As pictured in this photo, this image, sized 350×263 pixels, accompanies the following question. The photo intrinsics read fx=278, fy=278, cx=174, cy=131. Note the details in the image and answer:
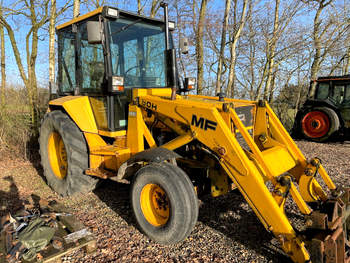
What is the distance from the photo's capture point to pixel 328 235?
227cm

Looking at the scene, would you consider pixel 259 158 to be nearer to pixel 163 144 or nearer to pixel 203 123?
pixel 203 123

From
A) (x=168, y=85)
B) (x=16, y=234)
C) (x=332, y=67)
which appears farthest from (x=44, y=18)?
(x=332, y=67)

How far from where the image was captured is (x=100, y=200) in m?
4.36

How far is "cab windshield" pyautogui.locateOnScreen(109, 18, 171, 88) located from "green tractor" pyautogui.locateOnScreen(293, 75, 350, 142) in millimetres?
6957

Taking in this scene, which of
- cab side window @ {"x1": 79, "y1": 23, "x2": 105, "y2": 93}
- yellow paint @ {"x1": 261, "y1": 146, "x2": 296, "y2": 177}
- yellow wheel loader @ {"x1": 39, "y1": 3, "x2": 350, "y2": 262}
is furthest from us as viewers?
cab side window @ {"x1": 79, "y1": 23, "x2": 105, "y2": 93}


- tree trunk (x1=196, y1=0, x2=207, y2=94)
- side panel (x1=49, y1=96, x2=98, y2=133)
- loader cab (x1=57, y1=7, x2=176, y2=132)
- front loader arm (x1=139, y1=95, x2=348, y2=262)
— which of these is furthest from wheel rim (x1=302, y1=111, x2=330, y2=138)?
side panel (x1=49, y1=96, x2=98, y2=133)

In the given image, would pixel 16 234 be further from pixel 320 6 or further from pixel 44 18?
pixel 320 6

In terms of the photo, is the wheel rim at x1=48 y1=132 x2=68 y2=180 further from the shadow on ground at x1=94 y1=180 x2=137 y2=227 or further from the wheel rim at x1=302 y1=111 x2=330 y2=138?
the wheel rim at x1=302 y1=111 x2=330 y2=138

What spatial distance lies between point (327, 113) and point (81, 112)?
26.2 feet

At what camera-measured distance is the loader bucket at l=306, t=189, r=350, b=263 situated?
2.19 meters

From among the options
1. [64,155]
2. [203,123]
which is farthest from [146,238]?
A: [64,155]

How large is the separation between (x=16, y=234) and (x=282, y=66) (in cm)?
1159

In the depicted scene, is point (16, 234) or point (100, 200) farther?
point (100, 200)

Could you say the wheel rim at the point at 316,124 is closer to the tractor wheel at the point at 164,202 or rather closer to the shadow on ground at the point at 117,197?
the shadow on ground at the point at 117,197
